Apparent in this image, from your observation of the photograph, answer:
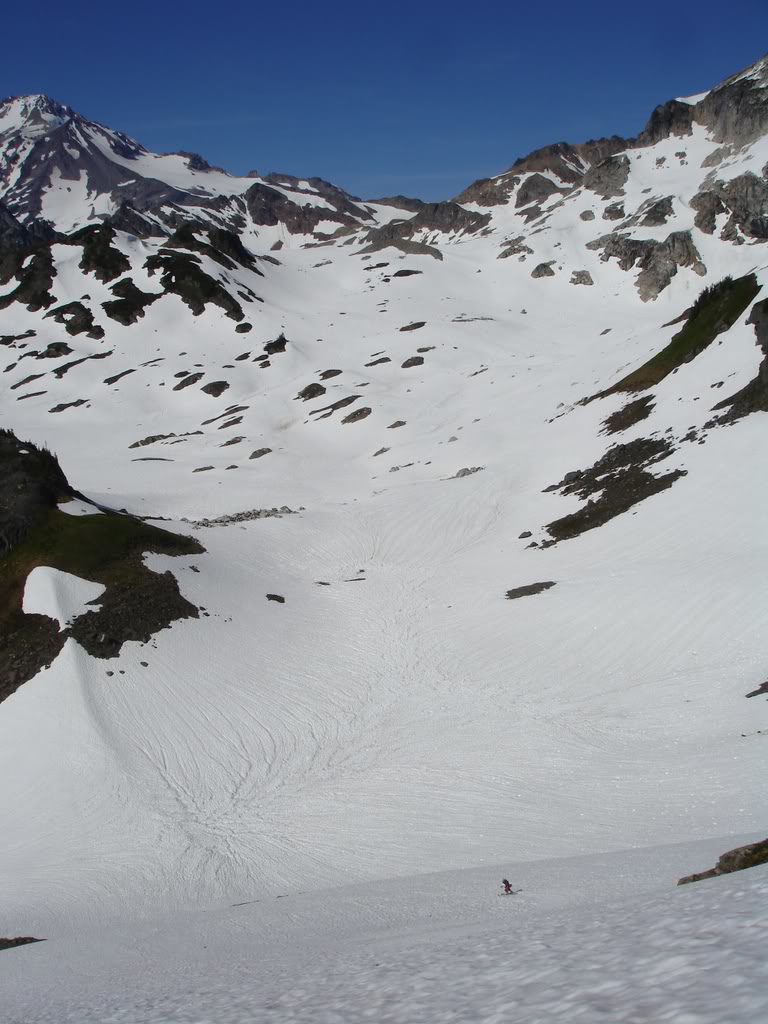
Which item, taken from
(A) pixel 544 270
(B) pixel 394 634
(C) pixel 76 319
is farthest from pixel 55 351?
(B) pixel 394 634

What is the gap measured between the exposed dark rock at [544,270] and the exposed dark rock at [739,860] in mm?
118304

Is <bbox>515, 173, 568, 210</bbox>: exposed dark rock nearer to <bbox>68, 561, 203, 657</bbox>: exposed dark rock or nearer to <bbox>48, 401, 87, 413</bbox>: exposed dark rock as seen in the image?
<bbox>48, 401, 87, 413</bbox>: exposed dark rock

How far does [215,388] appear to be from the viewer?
301ft

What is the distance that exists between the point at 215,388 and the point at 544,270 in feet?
199

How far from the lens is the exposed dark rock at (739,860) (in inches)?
322

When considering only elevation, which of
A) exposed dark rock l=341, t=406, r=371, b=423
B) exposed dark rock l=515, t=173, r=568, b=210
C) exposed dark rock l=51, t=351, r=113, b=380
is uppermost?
exposed dark rock l=515, t=173, r=568, b=210

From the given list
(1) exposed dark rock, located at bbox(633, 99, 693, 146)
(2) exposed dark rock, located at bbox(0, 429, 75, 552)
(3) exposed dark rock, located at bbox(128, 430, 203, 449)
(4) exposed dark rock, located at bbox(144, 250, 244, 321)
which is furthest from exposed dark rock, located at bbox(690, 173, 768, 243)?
(2) exposed dark rock, located at bbox(0, 429, 75, 552)

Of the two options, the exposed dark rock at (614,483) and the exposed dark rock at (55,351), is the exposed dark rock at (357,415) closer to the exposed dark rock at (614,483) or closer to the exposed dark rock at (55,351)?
the exposed dark rock at (614,483)

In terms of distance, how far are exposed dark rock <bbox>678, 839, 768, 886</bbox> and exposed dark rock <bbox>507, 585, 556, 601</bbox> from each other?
69.1ft

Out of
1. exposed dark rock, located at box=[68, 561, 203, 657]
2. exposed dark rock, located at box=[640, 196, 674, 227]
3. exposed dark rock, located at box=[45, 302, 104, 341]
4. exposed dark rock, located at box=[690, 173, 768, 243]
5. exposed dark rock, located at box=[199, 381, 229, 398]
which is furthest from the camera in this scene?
exposed dark rock, located at box=[45, 302, 104, 341]

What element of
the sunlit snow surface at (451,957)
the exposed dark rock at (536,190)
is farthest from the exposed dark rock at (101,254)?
the sunlit snow surface at (451,957)

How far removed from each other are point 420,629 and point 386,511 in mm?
16778

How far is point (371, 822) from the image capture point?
703 inches

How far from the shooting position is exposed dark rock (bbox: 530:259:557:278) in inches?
4582
